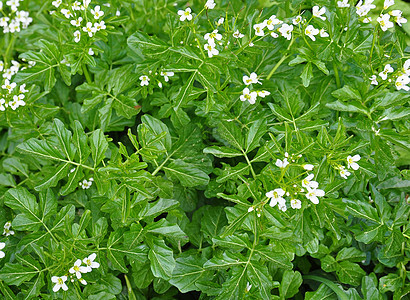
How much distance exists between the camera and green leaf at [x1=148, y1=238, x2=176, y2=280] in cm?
164

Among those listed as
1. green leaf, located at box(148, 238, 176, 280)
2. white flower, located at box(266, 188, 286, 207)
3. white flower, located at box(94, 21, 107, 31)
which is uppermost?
white flower, located at box(94, 21, 107, 31)

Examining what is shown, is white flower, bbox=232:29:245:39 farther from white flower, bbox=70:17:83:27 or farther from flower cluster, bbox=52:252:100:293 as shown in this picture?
flower cluster, bbox=52:252:100:293

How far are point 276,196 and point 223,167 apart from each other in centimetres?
49

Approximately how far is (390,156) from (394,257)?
0.50 m

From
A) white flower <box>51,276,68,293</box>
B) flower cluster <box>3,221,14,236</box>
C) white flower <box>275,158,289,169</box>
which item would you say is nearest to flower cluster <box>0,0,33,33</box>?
flower cluster <box>3,221,14,236</box>

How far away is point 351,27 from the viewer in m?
1.79

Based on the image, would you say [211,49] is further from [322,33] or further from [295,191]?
[295,191]

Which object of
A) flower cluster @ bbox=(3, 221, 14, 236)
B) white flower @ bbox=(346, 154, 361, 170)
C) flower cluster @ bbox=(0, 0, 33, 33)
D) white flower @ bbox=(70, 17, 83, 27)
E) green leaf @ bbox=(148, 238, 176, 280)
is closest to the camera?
white flower @ bbox=(346, 154, 361, 170)

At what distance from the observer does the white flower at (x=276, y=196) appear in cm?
141

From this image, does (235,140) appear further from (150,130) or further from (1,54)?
(1,54)

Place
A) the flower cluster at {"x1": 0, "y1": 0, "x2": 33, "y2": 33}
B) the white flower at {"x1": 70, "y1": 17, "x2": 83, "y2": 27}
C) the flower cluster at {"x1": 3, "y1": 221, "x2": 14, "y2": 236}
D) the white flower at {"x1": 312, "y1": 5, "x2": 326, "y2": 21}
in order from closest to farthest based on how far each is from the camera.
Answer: the white flower at {"x1": 312, "y1": 5, "x2": 326, "y2": 21}, the white flower at {"x1": 70, "y1": 17, "x2": 83, "y2": 27}, the flower cluster at {"x1": 3, "y1": 221, "x2": 14, "y2": 236}, the flower cluster at {"x1": 0, "y1": 0, "x2": 33, "y2": 33}

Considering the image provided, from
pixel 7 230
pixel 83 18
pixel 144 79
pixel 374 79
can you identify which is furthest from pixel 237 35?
pixel 7 230

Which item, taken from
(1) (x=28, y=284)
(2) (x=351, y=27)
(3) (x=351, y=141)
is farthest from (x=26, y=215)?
(2) (x=351, y=27)

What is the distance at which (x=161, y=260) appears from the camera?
1.66 metres
